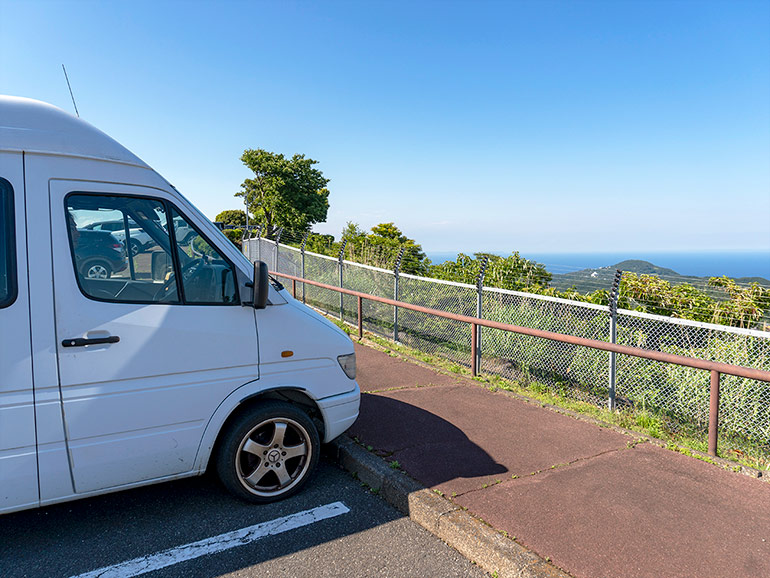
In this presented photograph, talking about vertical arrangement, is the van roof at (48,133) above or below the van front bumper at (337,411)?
above

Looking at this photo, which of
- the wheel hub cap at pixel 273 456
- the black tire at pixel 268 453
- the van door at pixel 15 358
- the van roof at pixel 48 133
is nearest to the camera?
the van door at pixel 15 358

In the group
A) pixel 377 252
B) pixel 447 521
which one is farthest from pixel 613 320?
pixel 377 252

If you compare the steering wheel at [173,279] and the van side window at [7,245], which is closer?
the van side window at [7,245]

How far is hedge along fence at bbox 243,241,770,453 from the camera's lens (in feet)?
17.2

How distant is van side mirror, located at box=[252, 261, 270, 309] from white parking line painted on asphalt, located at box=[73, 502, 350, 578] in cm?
143

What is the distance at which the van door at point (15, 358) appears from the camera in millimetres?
2781

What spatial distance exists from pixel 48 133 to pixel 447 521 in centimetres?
331


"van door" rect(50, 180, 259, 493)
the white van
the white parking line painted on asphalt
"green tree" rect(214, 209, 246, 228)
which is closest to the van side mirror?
the white van

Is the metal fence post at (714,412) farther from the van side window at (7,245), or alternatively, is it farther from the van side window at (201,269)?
the van side window at (7,245)

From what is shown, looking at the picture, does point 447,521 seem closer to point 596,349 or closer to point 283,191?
point 596,349

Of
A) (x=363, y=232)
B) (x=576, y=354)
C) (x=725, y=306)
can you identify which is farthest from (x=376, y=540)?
(x=363, y=232)

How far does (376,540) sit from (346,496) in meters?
0.62

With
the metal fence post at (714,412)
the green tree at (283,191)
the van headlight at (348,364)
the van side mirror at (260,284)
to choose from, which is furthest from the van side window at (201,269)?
the green tree at (283,191)

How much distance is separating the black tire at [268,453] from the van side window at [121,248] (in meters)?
0.97
